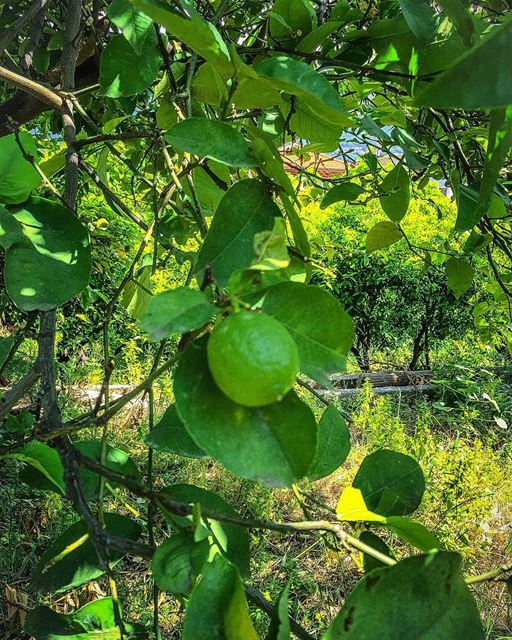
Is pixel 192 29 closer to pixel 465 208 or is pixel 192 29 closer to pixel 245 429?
pixel 245 429

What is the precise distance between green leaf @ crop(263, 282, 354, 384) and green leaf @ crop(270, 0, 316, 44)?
392mm

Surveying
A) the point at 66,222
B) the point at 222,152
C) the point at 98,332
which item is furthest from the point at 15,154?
the point at 98,332

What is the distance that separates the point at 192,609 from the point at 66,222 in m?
0.32

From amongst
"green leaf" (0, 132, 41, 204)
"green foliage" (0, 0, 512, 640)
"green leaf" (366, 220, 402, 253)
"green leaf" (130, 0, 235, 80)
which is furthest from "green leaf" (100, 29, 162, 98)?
"green leaf" (366, 220, 402, 253)

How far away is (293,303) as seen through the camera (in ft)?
0.95

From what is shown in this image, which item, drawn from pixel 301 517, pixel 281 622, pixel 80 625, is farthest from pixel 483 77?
pixel 301 517

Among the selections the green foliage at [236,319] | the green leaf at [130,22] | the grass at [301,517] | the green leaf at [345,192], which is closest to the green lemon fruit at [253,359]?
the green foliage at [236,319]

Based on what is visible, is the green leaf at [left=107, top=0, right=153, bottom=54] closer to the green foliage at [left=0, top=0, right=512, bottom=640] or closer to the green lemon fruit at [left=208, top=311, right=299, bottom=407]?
the green foliage at [left=0, top=0, right=512, bottom=640]

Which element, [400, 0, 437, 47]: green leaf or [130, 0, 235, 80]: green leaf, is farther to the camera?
[400, 0, 437, 47]: green leaf

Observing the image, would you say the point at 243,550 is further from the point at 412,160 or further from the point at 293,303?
the point at 412,160

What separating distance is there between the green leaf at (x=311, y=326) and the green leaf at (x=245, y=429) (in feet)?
0.07

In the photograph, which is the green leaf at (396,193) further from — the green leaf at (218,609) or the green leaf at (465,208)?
the green leaf at (218,609)

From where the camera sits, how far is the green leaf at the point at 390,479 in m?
0.46

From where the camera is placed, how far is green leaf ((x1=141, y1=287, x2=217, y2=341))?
9.8 inches
